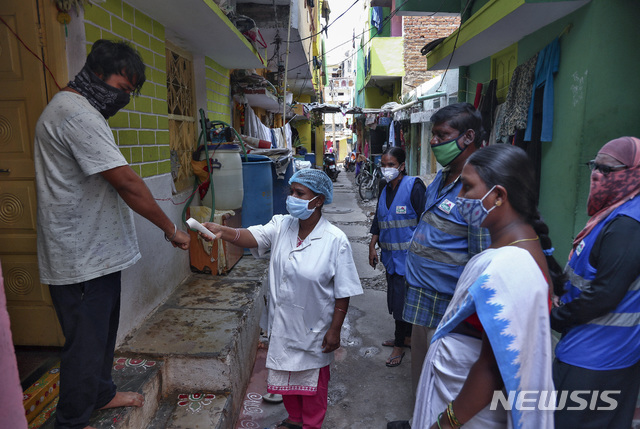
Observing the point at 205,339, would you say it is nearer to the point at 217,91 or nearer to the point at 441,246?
the point at 441,246

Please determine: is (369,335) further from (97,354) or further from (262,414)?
(97,354)

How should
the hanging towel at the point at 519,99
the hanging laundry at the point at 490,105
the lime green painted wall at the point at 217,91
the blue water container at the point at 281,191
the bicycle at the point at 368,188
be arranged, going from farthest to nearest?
the bicycle at the point at 368,188
the blue water container at the point at 281,191
the hanging laundry at the point at 490,105
the lime green painted wall at the point at 217,91
the hanging towel at the point at 519,99

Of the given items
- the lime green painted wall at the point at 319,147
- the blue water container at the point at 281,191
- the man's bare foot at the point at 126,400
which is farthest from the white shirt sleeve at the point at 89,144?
the lime green painted wall at the point at 319,147

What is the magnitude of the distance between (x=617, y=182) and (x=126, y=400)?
2.64 meters

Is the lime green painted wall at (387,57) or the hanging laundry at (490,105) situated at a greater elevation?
the lime green painted wall at (387,57)

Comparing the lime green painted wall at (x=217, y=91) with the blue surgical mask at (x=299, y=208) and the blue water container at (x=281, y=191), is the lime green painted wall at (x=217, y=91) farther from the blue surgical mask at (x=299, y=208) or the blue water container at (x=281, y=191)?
the blue surgical mask at (x=299, y=208)

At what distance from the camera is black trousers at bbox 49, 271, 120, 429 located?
1.78 meters

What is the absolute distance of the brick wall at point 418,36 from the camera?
13180 mm

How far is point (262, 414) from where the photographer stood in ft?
9.37

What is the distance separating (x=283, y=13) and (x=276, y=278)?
242 inches

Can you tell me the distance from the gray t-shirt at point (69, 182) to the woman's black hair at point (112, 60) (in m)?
0.17

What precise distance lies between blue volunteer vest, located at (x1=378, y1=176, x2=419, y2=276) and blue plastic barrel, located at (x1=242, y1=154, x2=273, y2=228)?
1.92 m

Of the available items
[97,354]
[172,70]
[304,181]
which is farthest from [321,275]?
[172,70]

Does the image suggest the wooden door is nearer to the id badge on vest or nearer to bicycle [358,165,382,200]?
the id badge on vest
